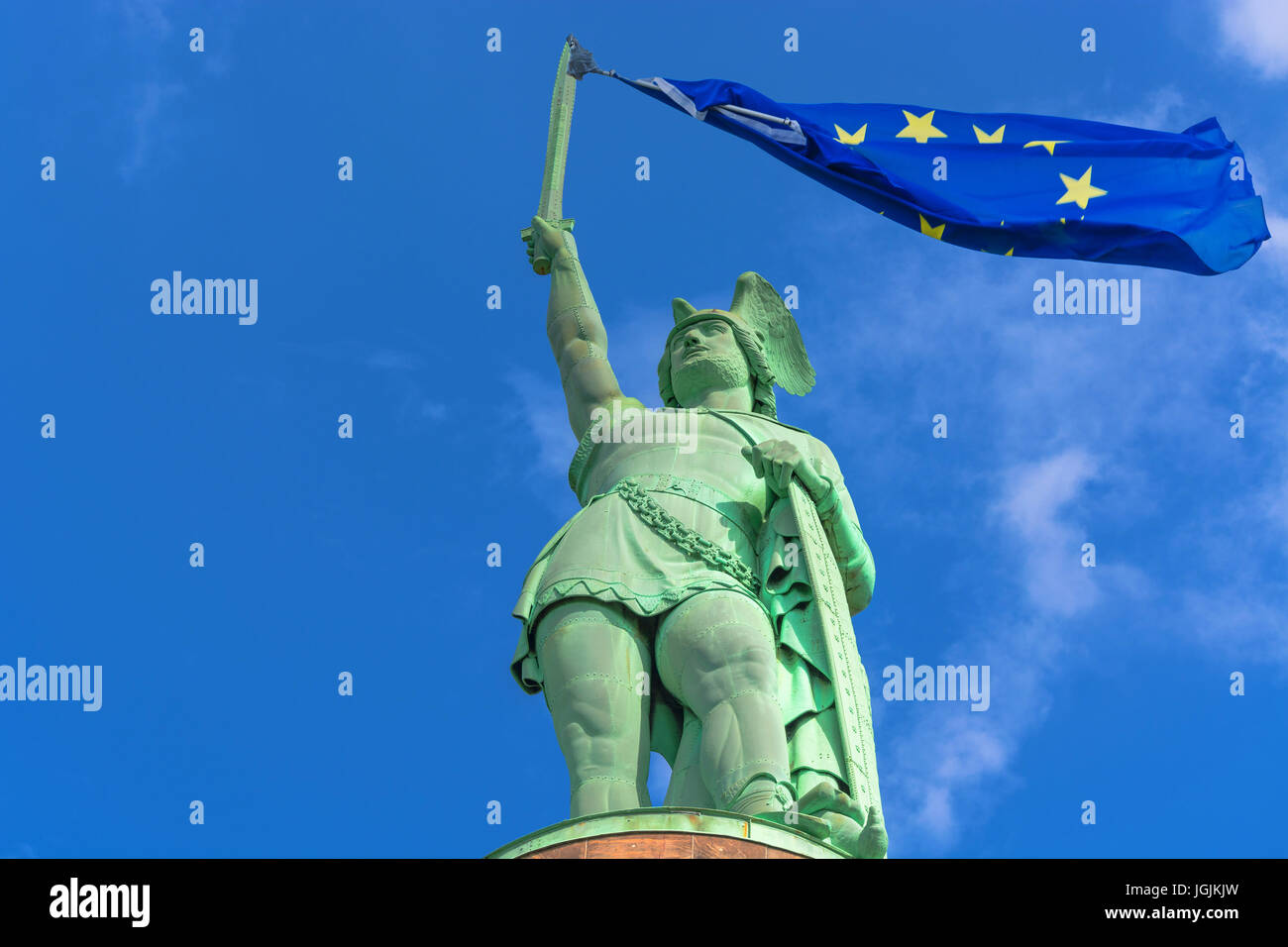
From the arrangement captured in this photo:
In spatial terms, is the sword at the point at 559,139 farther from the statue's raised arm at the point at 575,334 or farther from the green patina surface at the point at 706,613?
the green patina surface at the point at 706,613

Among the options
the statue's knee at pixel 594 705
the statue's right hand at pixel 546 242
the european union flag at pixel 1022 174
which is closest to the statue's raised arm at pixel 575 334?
the statue's right hand at pixel 546 242

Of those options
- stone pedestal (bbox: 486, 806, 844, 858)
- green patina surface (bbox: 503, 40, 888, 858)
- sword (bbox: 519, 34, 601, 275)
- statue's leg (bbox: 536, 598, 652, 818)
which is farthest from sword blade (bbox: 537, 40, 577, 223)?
stone pedestal (bbox: 486, 806, 844, 858)

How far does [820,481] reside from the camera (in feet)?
52.0

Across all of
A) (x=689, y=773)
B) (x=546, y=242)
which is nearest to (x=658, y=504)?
(x=689, y=773)

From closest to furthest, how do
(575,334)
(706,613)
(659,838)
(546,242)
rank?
(659,838), (706,613), (575,334), (546,242)

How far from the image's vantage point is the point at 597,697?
47.8ft

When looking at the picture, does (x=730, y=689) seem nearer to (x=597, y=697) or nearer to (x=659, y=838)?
(x=597, y=697)

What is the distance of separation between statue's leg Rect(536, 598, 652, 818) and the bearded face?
10.4 ft

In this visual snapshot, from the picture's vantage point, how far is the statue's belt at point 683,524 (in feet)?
50.6

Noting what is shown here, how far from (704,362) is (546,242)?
2153 millimetres

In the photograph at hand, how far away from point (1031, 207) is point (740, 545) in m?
5.72

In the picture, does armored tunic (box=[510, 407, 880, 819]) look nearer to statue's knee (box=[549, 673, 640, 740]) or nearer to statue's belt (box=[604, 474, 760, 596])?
statue's belt (box=[604, 474, 760, 596])

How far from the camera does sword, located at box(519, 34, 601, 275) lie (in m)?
18.9
